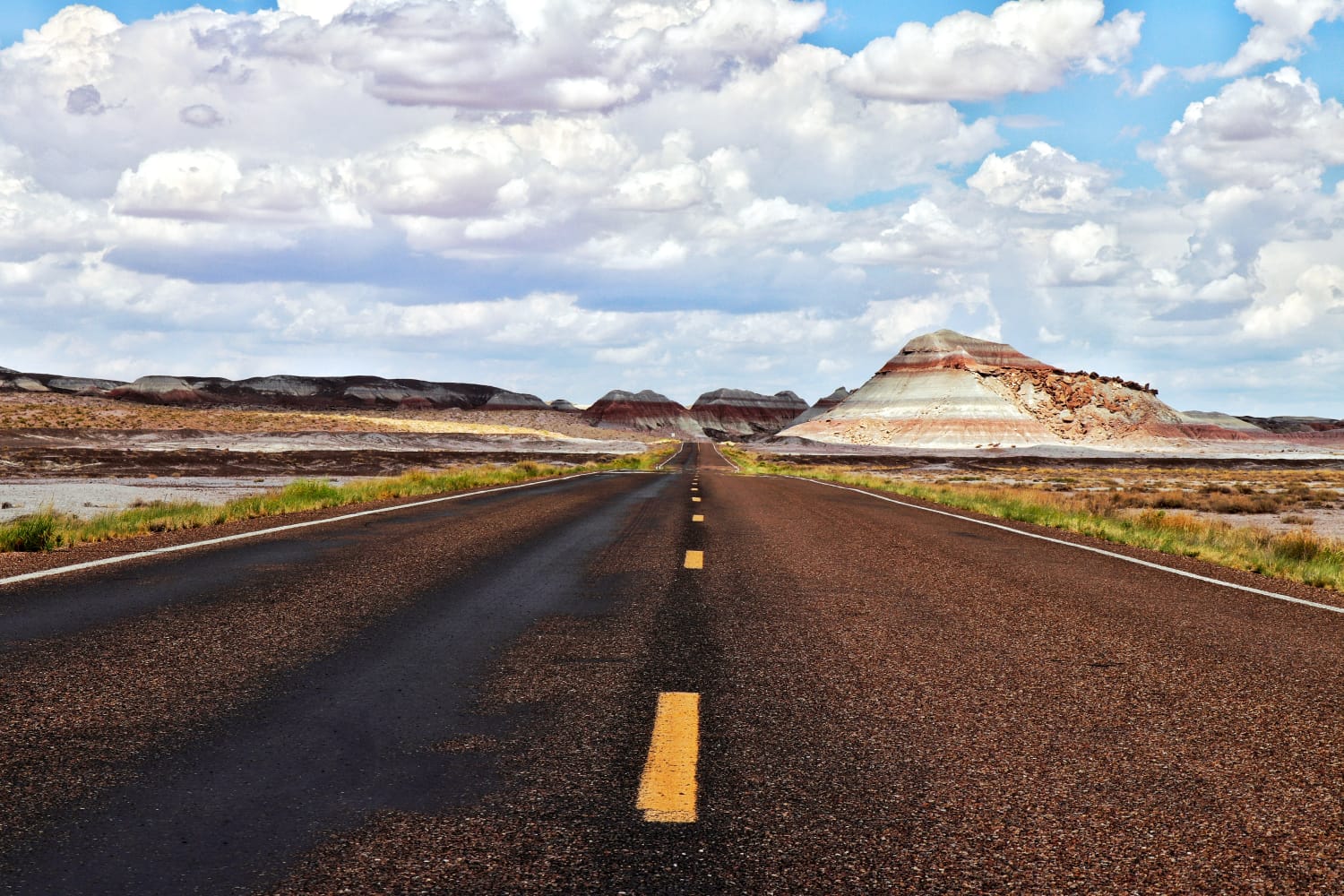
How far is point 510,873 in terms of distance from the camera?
10.9 ft

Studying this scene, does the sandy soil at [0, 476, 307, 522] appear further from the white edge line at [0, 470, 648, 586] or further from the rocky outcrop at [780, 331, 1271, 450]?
the rocky outcrop at [780, 331, 1271, 450]

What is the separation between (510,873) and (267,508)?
1722 centimetres

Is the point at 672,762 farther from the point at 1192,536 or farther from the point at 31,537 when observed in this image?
the point at 1192,536

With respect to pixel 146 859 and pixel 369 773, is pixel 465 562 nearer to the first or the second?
pixel 369 773

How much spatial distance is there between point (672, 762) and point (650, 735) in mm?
391

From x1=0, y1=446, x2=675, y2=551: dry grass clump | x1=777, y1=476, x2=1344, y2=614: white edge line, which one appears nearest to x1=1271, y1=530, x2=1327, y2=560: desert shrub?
x1=777, y1=476, x2=1344, y2=614: white edge line

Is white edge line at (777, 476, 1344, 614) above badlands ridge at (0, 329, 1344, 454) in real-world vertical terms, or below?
below

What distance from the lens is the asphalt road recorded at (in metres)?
3.45

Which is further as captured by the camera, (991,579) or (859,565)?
(859,565)

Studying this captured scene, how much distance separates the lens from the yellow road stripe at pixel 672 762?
12.7 feet

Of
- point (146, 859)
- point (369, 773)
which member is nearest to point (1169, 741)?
point (369, 773)

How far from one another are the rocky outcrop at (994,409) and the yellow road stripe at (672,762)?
14265cm

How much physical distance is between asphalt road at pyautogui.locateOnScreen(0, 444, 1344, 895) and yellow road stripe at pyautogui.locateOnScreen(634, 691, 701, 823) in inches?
0.9

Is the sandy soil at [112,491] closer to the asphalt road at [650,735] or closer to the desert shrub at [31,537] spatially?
the desert shrub at [31,537]
